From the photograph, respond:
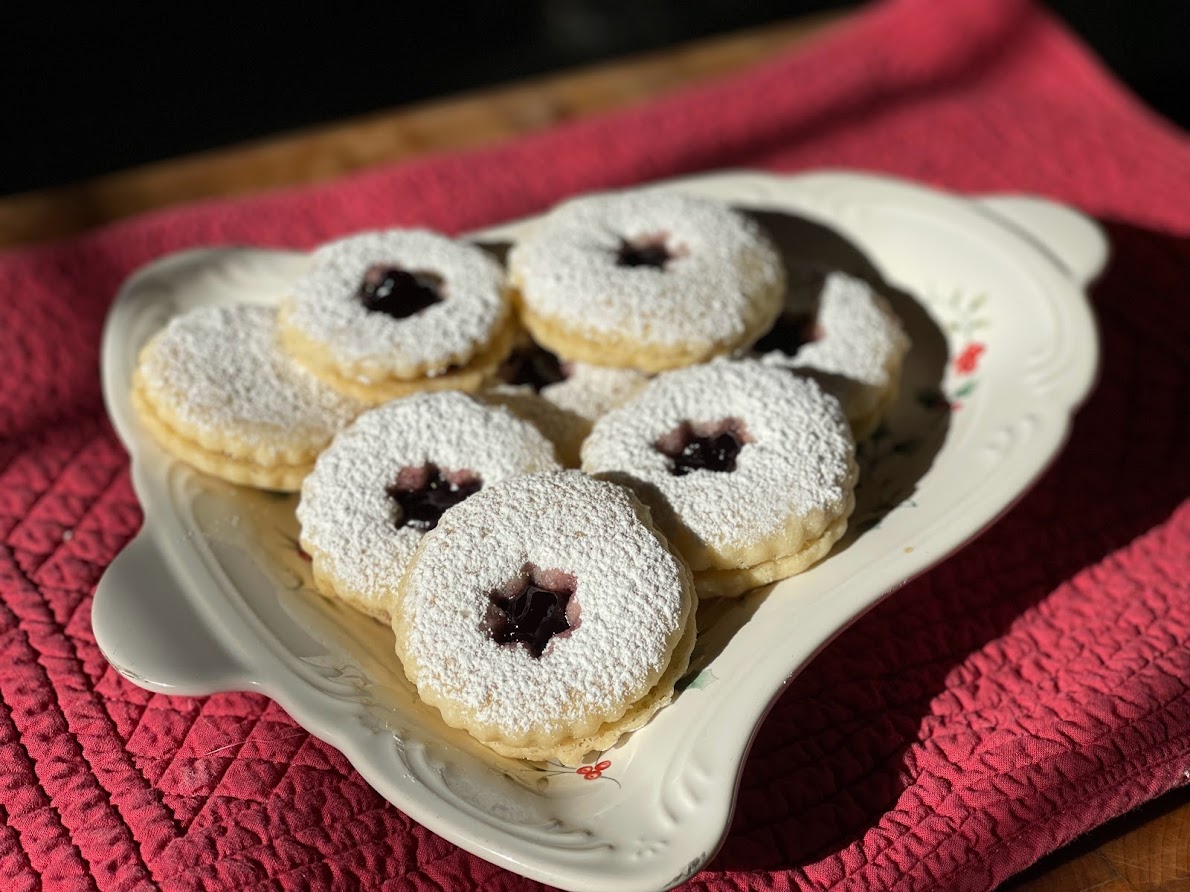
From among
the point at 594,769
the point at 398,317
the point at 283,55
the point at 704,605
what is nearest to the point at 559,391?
the point at 398,317

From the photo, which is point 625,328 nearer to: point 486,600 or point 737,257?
point 737,257

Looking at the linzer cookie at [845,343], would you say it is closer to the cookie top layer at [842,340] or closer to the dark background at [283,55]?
the cookie top layer at [842,340]

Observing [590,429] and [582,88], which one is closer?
[590,429]

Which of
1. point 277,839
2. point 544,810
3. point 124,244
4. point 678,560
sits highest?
point 678,560

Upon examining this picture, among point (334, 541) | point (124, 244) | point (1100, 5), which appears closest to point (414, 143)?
point (124, 244)

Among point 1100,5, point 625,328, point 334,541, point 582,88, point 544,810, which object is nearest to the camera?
point 544,810

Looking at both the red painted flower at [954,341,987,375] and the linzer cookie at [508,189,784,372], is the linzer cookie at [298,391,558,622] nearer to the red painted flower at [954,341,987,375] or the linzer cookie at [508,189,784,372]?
the linzer cookie at [508,189,784,372]

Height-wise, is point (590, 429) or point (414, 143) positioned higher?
point (590, 429)
